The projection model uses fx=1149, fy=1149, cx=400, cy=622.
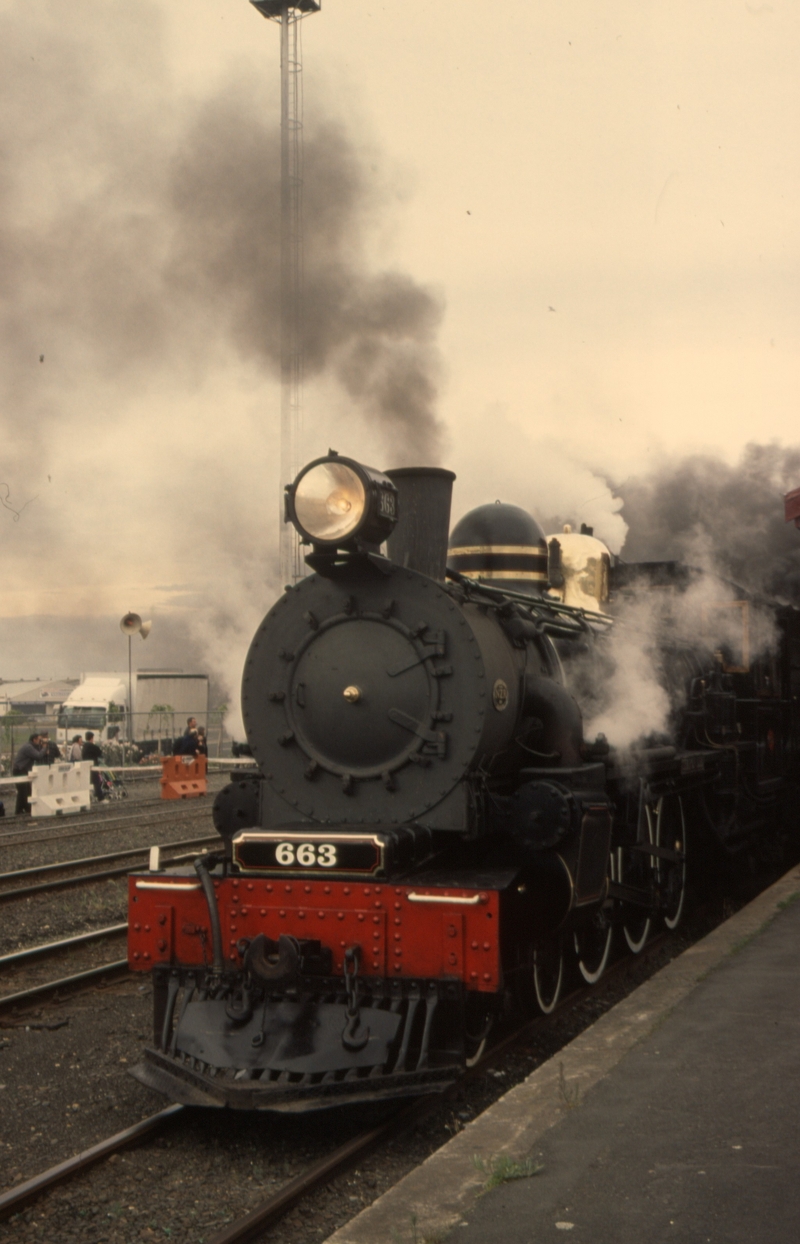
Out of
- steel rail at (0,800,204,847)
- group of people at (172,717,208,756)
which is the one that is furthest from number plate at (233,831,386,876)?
group of people at (172,717,208,756)

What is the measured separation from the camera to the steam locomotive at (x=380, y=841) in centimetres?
477

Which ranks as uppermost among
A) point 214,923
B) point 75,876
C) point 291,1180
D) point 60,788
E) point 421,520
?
point 421,520

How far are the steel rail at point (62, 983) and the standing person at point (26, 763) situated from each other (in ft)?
35.5

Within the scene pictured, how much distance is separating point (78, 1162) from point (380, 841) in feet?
5.52

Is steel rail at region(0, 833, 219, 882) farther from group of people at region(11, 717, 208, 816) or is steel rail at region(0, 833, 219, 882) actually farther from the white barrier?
group of people at region(11, 717, 208, 816)

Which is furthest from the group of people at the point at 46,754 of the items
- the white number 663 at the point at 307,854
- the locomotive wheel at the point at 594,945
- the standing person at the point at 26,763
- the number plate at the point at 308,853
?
the white number 663 at the point at 307,854

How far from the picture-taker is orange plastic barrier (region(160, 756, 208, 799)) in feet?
68.2

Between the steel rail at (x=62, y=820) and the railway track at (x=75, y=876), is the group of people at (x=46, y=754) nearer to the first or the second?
the steel rail at (x=62, y=820)

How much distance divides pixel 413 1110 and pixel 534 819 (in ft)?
4.47

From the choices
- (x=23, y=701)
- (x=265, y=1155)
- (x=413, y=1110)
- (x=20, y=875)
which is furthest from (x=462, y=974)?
(x=23, y=701)

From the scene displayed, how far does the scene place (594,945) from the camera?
682cm

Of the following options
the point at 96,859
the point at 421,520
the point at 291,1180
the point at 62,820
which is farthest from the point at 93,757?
the point at 291,1180

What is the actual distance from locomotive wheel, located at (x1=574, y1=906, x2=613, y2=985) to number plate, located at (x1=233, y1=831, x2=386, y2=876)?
6.22 ft

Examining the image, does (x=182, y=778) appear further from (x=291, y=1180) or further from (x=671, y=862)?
(x=291, y=1180)
